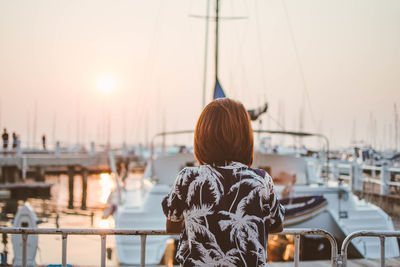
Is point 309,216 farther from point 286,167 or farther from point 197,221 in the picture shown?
point 197,221

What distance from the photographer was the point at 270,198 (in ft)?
5.90

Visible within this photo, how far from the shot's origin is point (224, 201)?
172cm

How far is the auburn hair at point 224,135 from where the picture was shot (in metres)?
1.79

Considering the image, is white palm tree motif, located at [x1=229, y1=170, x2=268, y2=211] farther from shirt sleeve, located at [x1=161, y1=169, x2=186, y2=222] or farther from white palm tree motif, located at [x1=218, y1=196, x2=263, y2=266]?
shirt sleeve, located at [x1=161, y1=169, x2=186, y2=222]

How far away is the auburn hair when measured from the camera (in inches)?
70.4

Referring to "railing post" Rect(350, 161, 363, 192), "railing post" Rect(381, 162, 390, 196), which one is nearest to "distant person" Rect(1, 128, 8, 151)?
"railing post" Rect(350, 161, 363, 192)

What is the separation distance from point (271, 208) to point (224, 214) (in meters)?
0.26

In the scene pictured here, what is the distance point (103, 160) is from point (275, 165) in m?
24.1

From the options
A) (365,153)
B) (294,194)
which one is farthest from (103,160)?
(294,194)

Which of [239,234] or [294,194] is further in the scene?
[294,194]

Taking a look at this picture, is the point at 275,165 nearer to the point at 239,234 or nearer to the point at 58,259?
the point at 58,259

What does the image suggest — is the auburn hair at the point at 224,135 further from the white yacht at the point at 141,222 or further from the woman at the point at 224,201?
the white yacht at the point at 141,222

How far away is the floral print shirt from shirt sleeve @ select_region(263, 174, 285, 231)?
2 cm

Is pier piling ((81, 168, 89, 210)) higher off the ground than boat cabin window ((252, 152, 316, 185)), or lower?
lower
